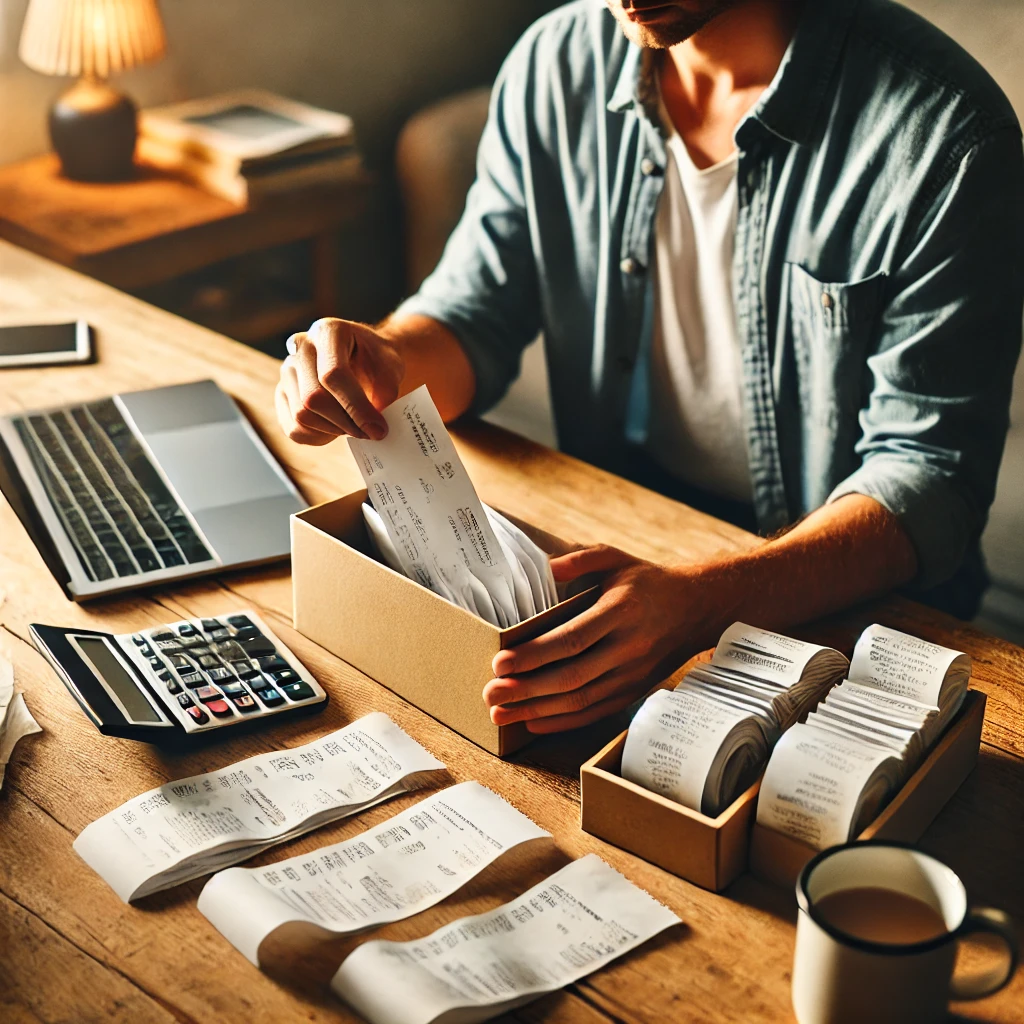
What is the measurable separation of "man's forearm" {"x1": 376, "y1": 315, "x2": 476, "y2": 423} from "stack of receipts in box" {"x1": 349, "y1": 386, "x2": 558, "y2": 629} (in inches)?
18.4

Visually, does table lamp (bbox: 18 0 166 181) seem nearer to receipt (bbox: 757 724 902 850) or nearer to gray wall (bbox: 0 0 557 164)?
gray wall (bbox: 0 0 557 164)

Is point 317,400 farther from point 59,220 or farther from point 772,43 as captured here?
point 59,220

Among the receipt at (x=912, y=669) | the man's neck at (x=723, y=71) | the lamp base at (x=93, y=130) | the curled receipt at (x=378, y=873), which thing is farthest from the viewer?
the lamp base at (x=93, y=130)

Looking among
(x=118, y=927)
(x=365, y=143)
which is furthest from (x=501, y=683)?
(x=365, y=143)

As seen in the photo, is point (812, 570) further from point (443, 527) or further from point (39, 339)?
point (39, 339)

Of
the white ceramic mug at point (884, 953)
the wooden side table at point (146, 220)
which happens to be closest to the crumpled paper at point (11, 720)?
the white ceramic mug at point (884, 953)

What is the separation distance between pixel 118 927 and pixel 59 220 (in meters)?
2.06

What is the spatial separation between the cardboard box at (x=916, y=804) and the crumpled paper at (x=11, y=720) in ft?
1.83

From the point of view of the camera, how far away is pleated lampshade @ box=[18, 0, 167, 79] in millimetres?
2553

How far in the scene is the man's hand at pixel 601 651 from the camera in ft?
3.06

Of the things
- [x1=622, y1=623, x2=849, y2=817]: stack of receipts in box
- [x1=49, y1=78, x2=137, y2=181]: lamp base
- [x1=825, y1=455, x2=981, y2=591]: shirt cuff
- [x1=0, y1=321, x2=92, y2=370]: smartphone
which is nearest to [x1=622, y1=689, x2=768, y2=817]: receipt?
[x1=622, y1=623, x2=849, y2=817]: stack of receipts in box

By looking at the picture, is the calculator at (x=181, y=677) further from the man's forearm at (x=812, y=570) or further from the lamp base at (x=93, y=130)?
the lamp base at (x=93, y=130)

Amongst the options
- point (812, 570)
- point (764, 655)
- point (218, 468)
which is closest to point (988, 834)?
point (764, 655)

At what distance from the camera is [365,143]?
3.25 m
